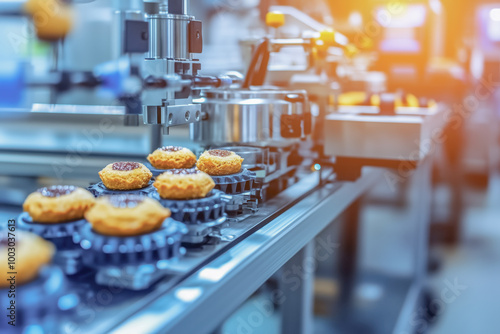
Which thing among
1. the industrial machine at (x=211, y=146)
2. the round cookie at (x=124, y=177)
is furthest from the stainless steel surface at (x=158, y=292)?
the round cookie at (x=124, y=177)

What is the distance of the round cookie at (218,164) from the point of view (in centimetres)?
81

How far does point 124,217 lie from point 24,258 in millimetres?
114

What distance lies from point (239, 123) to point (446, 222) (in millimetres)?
3320

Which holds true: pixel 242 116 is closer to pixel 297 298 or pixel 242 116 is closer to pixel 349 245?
pixel 297 298

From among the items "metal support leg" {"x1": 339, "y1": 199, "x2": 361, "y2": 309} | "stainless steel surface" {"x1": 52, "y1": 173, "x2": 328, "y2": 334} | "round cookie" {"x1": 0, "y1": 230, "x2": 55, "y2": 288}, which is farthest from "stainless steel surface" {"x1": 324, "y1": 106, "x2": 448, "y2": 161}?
"metal support leg" {"x1": 339, "y1": 199, "x2": 361, "y2": 309}

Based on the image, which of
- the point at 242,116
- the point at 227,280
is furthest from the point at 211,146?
the point at 227,280

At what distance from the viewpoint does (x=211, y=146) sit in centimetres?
106

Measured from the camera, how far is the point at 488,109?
5.69 metres

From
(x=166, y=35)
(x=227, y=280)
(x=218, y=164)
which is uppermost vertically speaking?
(x=166, y=35)

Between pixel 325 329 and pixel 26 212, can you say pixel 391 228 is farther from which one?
pixel 26 212

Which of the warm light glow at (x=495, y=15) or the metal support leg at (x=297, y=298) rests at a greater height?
the warm light glow at (x=495, y=15)

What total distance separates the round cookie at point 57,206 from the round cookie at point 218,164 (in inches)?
9.4

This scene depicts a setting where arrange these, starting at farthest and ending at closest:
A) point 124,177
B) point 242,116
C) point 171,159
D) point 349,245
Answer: point 349,245 → point 242,116 → point 171,159 → point 124,177

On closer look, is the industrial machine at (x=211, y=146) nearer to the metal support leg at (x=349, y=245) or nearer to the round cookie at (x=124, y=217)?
the round cookie at (x=124, y=217)
